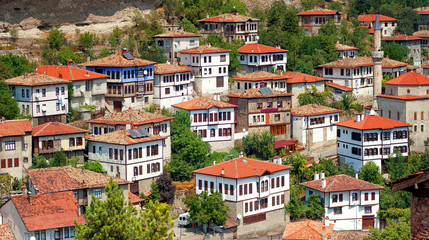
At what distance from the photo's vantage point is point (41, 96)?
57.8m

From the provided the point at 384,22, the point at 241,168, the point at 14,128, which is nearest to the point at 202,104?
the point at 241,168

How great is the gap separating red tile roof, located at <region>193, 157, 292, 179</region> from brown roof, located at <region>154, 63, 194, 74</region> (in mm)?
12425

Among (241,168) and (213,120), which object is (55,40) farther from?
(241,168)

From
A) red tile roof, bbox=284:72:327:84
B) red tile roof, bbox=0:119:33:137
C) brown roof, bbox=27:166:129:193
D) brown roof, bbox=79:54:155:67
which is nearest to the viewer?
brown roof, bbox=27:166:129:193

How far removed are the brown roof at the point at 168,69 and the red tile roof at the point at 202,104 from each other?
2.92m

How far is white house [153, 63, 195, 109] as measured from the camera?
66125 millimetres

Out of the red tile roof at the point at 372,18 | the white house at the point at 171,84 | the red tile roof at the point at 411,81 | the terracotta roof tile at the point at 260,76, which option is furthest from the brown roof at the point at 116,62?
the red tile roof at the point at 372,18

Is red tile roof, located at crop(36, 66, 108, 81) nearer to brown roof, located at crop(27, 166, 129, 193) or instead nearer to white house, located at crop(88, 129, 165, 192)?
white house, located at crop(88, 129, 165, 192)

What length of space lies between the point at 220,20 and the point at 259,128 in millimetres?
18617

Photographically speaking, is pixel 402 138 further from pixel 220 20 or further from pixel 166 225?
pixel 166 225

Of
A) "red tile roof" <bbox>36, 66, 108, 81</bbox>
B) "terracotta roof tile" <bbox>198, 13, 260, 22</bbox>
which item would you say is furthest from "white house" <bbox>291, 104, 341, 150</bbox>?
"terracotta roof tile" <bbox>198, 13, 260, 22</bbox>

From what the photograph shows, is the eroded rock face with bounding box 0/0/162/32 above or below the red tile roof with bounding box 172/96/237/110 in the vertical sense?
above

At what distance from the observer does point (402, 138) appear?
65.7 metres

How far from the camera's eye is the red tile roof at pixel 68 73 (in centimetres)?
6104
